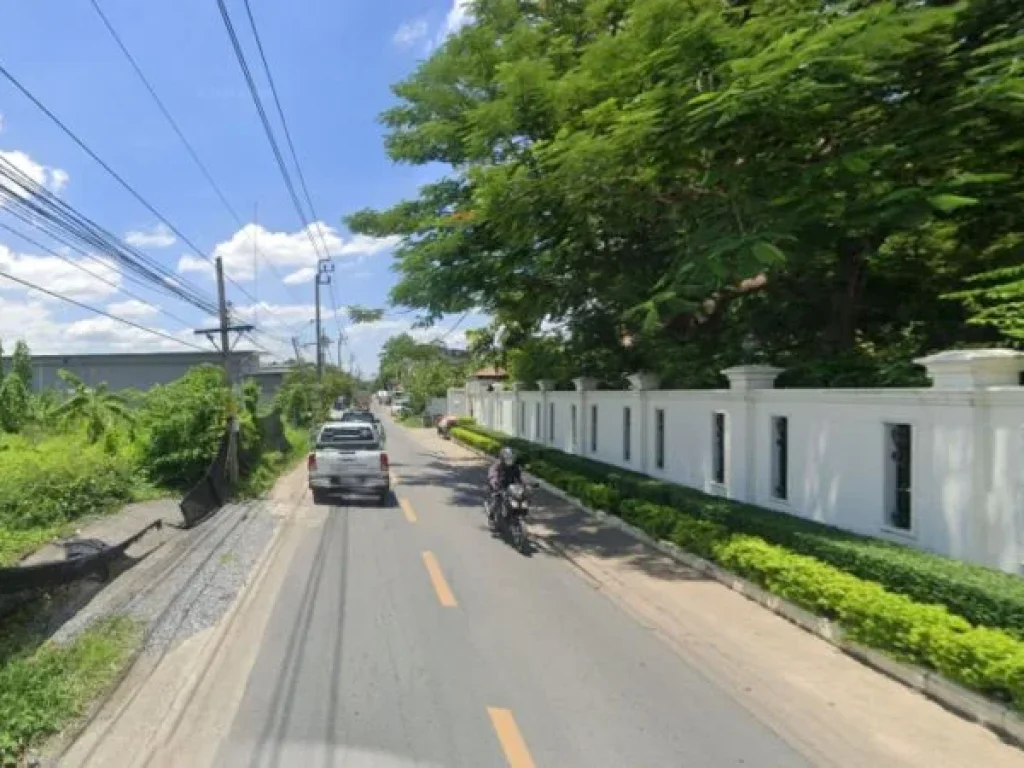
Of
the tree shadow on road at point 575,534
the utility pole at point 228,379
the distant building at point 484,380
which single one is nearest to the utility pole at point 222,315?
the utility pole at point 228,379

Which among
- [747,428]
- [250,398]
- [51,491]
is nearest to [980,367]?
[747,428]

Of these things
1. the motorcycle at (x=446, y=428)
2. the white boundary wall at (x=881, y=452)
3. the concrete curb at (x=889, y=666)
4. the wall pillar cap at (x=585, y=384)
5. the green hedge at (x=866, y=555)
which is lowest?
the motorcycle at (x=446, y=428)

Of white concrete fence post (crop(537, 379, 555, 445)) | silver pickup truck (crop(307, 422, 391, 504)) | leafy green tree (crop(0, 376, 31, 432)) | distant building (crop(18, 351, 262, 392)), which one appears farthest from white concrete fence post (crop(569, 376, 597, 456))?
distant building (crop(18, 351, 262, 392))

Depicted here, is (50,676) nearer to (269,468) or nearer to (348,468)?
Result: (348,468)

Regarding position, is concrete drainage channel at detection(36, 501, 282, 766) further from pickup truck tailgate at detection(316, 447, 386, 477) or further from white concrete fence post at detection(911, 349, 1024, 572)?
white concrete fence post at detection(911, 349, 1024, 572)

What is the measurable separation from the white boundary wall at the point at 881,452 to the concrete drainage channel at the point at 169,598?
7603 mm

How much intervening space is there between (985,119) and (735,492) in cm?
642

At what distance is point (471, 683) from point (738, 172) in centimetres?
795

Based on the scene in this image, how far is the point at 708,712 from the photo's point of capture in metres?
5.97

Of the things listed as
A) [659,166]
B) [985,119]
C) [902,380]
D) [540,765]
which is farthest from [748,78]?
[540,765]

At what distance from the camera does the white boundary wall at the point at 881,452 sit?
302 inches

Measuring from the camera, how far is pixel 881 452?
31.0 feet

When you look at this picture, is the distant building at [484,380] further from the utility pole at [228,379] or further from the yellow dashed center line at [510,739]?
the yellow dashed center line at [510,739]

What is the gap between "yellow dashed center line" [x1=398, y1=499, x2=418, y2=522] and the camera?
52.7 feet
